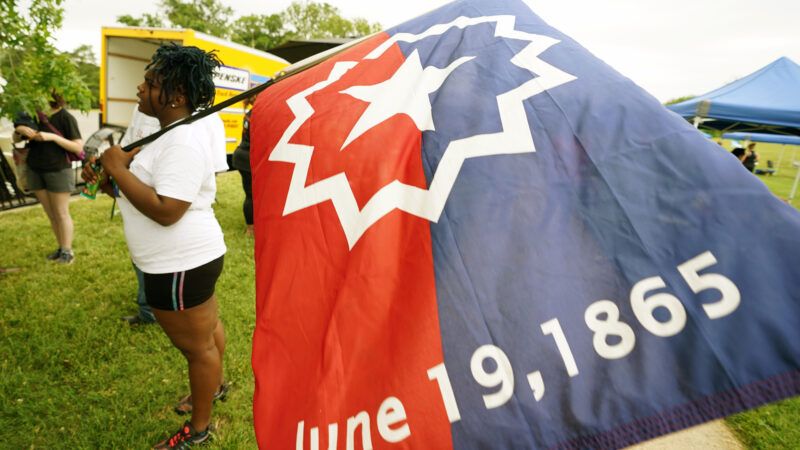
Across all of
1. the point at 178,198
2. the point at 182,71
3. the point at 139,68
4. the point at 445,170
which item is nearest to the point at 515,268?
the point at 445,170

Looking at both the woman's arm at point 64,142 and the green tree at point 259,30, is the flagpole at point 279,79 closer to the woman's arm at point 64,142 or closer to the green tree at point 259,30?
the woman's arm at point 64,142

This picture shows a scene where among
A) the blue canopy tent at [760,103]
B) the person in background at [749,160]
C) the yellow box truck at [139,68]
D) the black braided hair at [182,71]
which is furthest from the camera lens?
the person in background at [749,160]

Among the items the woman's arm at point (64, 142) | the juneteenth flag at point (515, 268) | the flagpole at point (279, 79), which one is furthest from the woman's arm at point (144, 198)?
the woman's arm at point (64, 142)

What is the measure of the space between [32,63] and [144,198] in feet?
8.74

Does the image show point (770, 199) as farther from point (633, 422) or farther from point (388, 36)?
point (388, 36)

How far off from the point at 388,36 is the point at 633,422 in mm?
1678

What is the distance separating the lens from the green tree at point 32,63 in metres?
3.12

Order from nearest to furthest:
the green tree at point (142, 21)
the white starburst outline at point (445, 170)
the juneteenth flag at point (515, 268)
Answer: the juneteenth flag at point (515, 268), the white starburst outline at point (445, 170), the green tree at point (142, 21)

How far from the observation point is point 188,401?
104 inches

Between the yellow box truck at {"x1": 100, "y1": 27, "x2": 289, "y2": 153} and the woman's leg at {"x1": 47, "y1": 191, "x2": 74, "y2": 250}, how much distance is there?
5.94m

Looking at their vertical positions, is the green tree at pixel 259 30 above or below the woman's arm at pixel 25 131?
above

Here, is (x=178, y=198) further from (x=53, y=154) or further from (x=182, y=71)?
(x=53, y=154)

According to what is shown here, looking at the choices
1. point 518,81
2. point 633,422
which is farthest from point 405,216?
point 633,422

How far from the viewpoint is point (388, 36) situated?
1.81 metres
